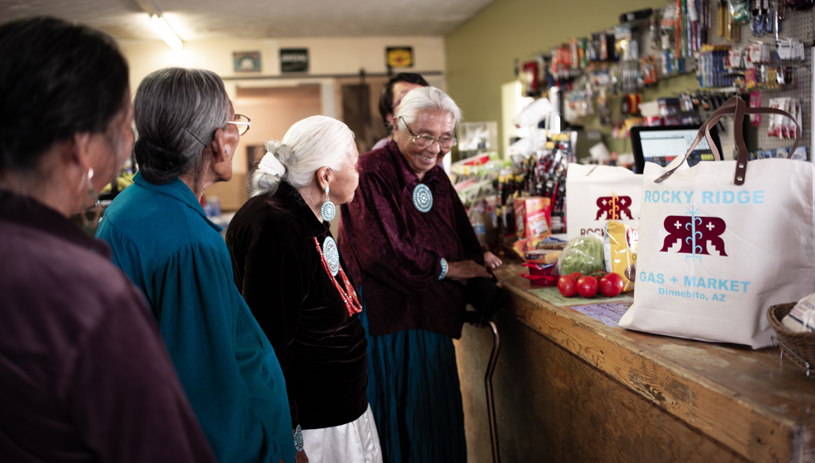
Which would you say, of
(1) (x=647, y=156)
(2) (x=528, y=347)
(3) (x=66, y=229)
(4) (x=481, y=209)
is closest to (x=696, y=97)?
(1) (x=647, y=156)

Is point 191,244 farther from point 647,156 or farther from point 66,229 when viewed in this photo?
point 647,156

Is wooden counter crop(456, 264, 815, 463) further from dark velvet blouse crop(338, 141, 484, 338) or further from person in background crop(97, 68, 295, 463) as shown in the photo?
person in background crop(97, 68, 295, 463)

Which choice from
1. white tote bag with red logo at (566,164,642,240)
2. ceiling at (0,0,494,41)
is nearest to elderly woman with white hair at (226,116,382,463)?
white tote bag with red logo at (566,164,642,240)

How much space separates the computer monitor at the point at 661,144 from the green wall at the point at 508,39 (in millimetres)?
1563

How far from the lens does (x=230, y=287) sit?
44.4 inches

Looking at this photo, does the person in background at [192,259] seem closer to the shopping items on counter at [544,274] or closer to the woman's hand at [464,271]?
the woman's hand at [464,271]

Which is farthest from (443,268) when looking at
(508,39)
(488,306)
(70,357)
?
(508,39)

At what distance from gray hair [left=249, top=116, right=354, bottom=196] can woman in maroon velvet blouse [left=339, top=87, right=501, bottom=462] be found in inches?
17.7

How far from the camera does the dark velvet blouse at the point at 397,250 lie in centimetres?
213

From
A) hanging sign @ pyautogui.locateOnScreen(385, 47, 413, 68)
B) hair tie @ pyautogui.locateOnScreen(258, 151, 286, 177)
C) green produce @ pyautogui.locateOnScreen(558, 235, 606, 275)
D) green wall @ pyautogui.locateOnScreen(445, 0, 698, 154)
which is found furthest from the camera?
hanging sign @ pyautogui.locateOnScreen(385, 47, 413, 68)

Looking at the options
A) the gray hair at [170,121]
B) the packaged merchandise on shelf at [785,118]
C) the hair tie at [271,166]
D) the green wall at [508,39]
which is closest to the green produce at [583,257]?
the hair tie at [271,166]

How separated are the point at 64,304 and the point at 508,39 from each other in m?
6.83

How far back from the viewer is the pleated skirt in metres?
2.25

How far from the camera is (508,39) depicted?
6727mm
